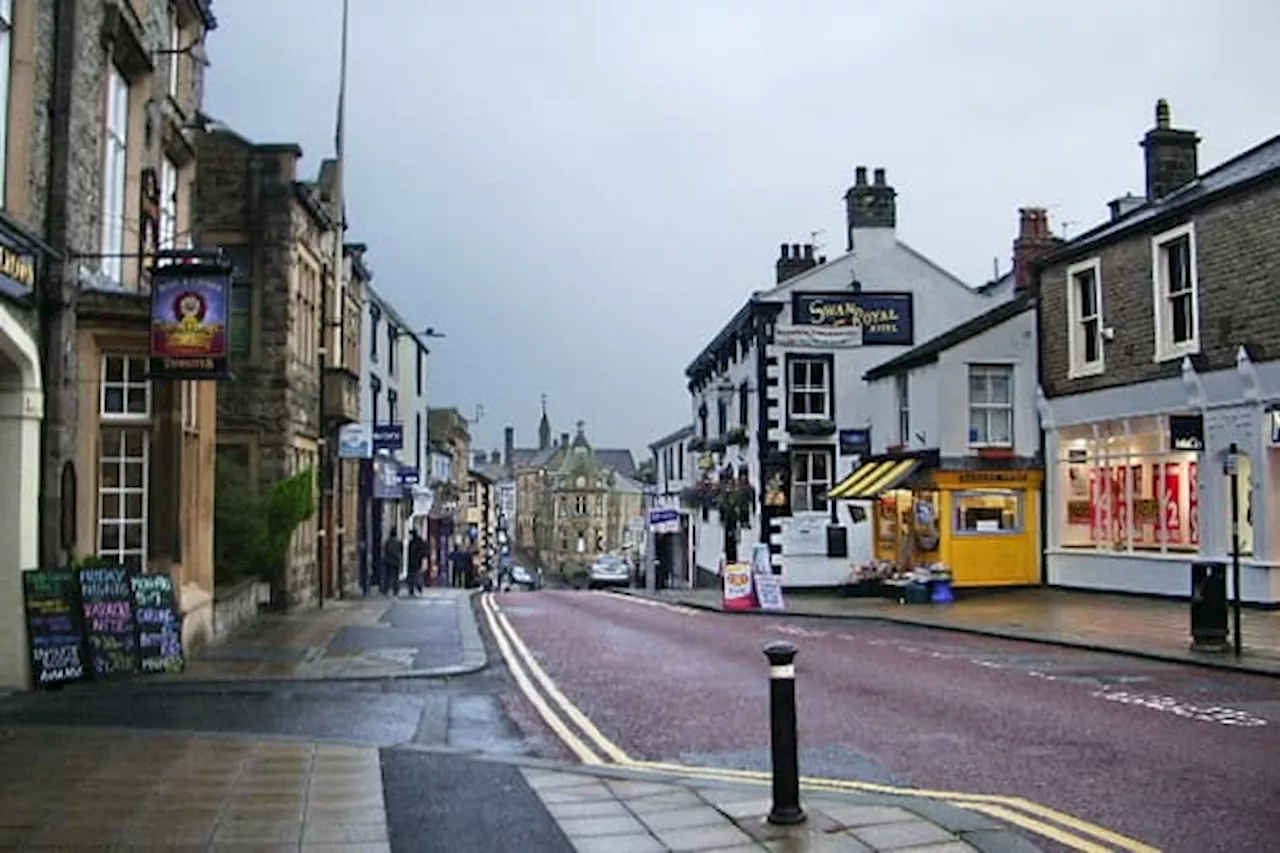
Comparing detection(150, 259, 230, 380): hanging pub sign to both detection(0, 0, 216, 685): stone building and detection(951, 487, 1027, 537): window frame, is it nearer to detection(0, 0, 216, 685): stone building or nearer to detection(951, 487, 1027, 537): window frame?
detection(0, 0, 216, 685): stone building

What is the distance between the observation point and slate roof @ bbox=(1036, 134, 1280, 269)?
20188 millimetres

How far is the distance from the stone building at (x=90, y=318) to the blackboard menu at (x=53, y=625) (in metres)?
0.13

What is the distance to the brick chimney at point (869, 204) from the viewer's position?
3584cm

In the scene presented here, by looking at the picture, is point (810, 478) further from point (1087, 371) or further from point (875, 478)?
point (1087, 371)

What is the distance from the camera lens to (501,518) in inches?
4606

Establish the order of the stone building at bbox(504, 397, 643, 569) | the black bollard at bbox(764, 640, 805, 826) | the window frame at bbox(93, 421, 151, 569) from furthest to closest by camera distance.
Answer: the stone building at bbox(504, 397, 643, 569) < the window frame at bbox(93, 421, 151, 569) < the black bollard at bbox(764, 640, 805, 826)

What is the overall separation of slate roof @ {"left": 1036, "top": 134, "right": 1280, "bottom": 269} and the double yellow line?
14.9 metres

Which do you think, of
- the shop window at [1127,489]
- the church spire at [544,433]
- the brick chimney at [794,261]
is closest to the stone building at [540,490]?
the church spire at [544,433]

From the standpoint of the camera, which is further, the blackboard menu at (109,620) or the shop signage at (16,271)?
the blackboard menu at (109,620)

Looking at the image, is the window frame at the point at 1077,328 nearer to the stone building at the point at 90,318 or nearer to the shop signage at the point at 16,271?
the stone building at the point at 90,318

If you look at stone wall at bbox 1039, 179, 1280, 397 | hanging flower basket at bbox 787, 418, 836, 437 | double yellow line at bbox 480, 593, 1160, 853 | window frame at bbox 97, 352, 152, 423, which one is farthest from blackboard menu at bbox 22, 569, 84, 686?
hanging flower basket at bbox 787, 418, 836, 437

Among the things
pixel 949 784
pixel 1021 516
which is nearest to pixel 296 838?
pixel 949 784

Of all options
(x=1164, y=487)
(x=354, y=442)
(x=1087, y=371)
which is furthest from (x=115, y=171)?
(x=1087, y=371)

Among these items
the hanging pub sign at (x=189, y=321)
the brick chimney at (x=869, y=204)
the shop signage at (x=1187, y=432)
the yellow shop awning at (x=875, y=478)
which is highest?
the brick chimney at (x=869, y=204)
